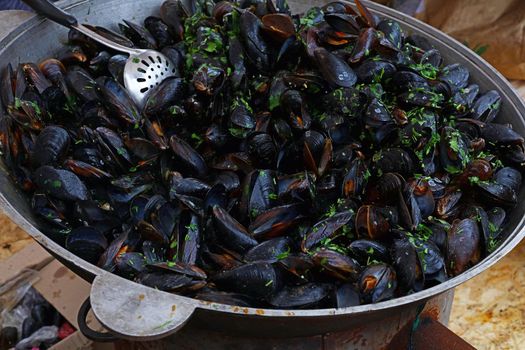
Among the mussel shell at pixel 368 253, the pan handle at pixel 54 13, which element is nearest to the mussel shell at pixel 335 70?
the mussel shell at pixel 368 253

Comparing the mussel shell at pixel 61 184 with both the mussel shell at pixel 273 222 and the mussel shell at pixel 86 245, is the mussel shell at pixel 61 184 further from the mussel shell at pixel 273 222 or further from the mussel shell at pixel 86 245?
the mussel shell at pixel 273 222

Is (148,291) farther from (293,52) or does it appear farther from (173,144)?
(293,52)

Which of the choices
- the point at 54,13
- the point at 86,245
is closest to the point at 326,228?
the point at 86,245

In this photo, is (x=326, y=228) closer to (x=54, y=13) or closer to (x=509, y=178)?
(x=509, y=178)

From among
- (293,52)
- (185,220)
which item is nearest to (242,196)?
(185,220)

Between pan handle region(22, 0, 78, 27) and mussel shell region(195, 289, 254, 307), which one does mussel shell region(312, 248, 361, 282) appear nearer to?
mussel shell region(195, 289, 254, 307)

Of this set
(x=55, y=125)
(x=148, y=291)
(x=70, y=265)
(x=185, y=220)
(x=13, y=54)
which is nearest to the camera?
(x=148, y=291)
